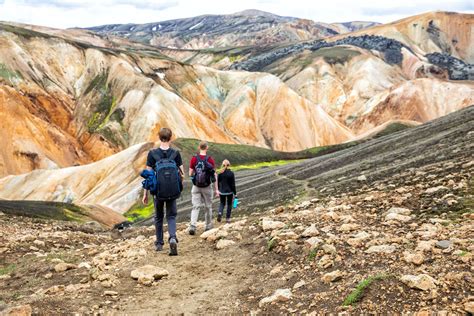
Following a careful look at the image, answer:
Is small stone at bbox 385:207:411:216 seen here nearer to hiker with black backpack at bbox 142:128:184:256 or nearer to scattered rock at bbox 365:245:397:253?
scattered rock at bbox 365:245:397:253

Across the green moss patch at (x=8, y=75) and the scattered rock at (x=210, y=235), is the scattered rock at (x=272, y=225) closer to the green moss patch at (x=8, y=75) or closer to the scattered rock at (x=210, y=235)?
the scattered rock at (x=210, y=235)

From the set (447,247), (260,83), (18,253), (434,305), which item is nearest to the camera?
(434,305)

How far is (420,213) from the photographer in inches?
385

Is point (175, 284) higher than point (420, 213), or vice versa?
point (420, 213)

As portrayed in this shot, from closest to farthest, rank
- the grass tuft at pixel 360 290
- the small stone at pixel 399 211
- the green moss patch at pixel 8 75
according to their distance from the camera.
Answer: the grass tuft at pixel 360 290
the small stone at pixel 399 211
the green moss patch at pixel 8 75

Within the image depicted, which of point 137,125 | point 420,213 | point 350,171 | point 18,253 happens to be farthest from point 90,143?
point 420,213

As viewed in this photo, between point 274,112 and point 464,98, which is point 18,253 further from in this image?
point 464,98

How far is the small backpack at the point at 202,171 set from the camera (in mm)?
12125

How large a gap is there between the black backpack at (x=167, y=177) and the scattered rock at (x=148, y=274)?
5.26ft

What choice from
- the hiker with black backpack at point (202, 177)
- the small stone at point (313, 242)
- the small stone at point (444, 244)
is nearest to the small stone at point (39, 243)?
the hiker with black backpack at point (202, 177)

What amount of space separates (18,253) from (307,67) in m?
125

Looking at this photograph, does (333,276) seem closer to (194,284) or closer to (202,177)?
(194,284)

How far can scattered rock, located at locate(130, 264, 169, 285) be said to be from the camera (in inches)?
349

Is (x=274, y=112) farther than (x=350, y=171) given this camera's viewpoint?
Yes
